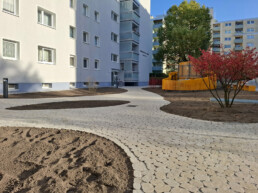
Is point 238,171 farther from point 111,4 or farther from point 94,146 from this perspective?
point 111,4

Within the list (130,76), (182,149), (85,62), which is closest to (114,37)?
(130,76)

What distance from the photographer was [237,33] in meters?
91.4

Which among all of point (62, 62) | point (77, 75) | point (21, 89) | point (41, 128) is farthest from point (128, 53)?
point (41, 128)

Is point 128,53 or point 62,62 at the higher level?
point 128,53

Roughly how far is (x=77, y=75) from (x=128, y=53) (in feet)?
43.8

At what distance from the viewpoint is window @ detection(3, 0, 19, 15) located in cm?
1482

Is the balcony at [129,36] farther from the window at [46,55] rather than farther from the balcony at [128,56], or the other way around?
the window at [46,55]

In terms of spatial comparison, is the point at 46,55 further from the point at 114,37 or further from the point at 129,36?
the point at 129,36

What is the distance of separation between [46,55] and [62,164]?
16.9 metres

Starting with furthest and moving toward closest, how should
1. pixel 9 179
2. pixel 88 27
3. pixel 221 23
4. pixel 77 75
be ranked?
pixel 221 23
pixel 88 27
pixel 77 75
pixel 9 179

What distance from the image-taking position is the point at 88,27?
24.4m

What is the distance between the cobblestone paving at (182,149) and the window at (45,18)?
536 inches

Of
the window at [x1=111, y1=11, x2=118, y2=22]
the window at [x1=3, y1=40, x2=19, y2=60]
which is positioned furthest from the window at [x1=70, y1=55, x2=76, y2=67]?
the window at [x1=111, y1=11, x2=118, y2=22]

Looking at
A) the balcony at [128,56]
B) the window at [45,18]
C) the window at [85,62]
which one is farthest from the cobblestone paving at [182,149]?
the balcony at [128,56]
